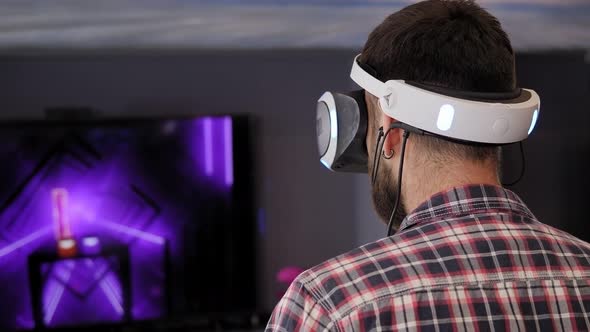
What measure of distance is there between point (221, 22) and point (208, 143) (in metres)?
0.53

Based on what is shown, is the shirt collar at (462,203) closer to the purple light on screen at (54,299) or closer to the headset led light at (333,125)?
the headset led light at (333,125)

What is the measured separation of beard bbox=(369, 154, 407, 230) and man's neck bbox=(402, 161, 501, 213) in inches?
0.9

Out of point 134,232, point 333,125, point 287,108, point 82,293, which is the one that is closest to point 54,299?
point 82,293

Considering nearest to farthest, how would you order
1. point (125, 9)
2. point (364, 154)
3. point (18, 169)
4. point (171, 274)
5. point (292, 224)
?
point (364, 154) → point (125, 9) → point (18, 169) → point (171, 274) → point (292, 224)

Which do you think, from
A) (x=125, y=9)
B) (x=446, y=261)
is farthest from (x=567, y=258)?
(x=125, y=9)

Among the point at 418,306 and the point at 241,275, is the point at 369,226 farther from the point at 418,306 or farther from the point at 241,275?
the point at 418,306

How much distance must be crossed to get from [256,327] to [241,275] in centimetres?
24

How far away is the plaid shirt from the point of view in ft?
2.20

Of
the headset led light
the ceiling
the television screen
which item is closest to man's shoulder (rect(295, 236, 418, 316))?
the headset led light

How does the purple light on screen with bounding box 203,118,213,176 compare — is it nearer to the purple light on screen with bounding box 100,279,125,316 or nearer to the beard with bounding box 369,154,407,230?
the purple light on screen with bounding box 100,279,125,316

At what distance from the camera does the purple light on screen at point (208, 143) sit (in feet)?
9.39

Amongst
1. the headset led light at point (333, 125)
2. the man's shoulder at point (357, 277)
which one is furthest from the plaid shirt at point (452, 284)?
the headset led light at point (333, 125)

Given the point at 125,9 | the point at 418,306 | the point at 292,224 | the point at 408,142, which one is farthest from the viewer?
the point at 292,224

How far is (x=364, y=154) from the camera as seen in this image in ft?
3.36
